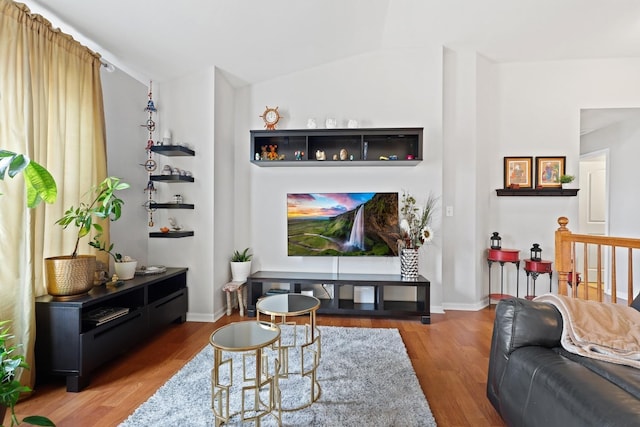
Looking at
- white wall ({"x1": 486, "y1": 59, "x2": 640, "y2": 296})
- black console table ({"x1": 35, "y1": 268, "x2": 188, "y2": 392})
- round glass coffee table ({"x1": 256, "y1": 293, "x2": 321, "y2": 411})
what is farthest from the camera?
white wall ({"x1": 486, "y1": 59, "x2": 640, "y2": 296})

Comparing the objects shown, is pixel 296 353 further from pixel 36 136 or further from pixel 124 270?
pixel 36 136

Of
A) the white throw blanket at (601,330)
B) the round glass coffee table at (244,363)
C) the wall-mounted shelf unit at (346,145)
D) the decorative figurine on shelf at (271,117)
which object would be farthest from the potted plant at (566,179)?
the round glass coffee table at (244,363)

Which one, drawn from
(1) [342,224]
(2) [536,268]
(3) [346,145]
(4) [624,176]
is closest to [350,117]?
(3) [346,145]

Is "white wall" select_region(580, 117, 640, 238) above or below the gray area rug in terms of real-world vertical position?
above

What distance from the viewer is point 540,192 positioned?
11.3 ft

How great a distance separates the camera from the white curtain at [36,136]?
1.71m

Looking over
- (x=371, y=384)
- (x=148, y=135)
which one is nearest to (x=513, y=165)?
(x=371, y=384)

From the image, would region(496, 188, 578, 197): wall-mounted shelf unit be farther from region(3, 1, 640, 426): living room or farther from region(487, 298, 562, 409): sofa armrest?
region(487, 298, 562, 409): sofa armrest

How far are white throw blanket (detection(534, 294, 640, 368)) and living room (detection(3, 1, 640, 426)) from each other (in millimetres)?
1848

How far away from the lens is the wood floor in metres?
1.62

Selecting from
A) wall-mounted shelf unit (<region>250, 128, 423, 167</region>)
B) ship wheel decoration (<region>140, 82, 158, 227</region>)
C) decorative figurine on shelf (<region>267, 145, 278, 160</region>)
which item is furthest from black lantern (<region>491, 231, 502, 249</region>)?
ship wheel decoration (<region>140, 82, 158, 227</region>)

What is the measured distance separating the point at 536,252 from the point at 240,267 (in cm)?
334

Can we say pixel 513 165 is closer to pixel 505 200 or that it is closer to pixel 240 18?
pixel 505 200

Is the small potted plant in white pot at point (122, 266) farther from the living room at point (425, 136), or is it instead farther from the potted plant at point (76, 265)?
the living room at point (425, 136)
